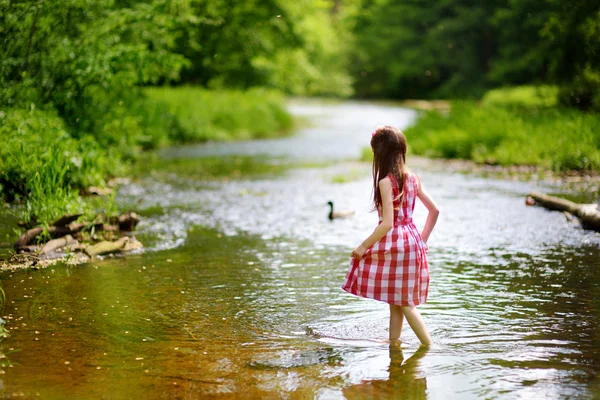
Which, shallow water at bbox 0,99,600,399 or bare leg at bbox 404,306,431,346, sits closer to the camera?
shallow water at bbox 0,99,600,399

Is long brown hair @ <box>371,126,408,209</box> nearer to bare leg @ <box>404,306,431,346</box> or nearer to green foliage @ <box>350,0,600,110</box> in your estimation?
bare leg @ <box>404,306,431,346</box>

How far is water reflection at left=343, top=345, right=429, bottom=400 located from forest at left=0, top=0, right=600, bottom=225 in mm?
4746

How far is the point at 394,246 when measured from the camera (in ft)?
17.9

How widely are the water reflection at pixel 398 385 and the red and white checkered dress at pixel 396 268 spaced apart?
422 mm

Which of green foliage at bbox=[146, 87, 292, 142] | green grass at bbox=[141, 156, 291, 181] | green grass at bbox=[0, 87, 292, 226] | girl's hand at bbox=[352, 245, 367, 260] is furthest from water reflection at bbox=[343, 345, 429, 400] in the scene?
green foliage at bbox=[146, 87, 292, 142]

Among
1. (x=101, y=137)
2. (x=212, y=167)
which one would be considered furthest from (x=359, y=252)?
(x=212, y=167)

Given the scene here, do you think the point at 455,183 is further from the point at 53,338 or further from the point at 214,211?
the point at 53,338

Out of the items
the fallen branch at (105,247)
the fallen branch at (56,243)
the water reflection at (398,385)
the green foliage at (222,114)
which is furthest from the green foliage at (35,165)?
the green foliage at (222,114)

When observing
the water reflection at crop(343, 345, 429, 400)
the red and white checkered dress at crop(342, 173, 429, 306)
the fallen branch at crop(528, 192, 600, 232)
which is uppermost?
the red and white checkered dress at crop(342, 173, 429, 306)

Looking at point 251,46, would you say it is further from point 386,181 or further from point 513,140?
point 386,181

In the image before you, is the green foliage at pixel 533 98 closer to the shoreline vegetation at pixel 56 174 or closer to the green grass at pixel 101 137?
the green grass at pixel 101 137

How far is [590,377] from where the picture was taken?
195 inches

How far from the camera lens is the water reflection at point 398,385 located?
4730mm

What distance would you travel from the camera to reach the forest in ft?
33.1
